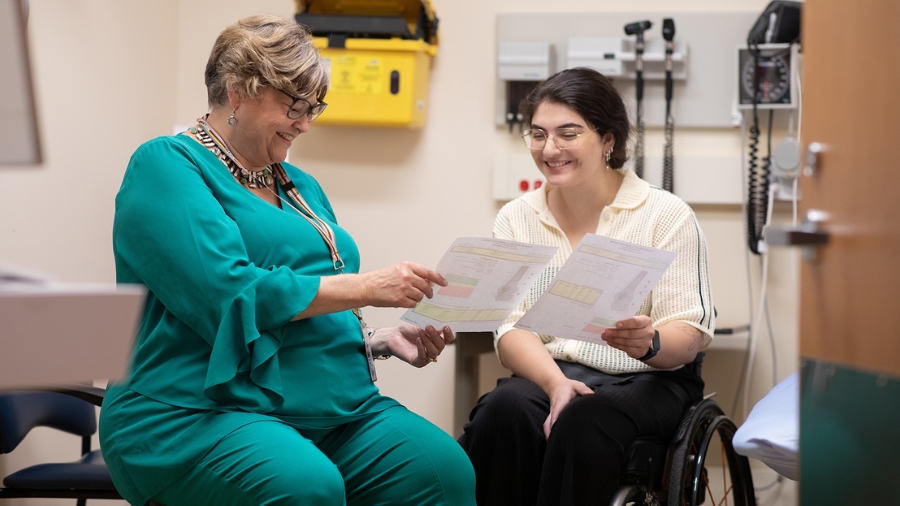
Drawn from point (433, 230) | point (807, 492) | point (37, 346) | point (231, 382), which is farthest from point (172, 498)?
point (433, 230)

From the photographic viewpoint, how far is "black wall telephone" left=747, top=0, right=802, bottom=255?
257 centimetres

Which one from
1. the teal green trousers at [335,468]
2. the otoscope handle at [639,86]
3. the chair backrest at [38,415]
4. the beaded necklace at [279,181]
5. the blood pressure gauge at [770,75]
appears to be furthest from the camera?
the otoscope handle at [639,86]

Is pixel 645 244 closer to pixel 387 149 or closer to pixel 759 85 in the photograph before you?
pixel 759 85

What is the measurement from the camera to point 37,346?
0.64 m

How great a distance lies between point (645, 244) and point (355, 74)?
1343mm

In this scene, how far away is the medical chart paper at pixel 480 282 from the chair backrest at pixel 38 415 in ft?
3.44

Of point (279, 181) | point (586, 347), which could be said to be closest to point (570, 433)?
point (586, 347)

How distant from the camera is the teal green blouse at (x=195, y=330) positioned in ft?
4.46

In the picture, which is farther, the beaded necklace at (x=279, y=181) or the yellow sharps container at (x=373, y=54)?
the yellow sharps container at (x=373, y=54)

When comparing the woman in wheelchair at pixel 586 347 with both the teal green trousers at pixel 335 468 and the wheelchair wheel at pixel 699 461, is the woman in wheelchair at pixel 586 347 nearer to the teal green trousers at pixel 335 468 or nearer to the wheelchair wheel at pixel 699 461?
the wheelchair wheel at pixel 699 461

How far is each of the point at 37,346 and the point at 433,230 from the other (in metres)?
2.35

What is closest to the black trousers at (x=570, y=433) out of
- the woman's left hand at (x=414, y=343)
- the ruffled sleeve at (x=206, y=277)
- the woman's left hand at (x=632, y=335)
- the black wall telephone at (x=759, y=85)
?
the woman's left hand at (x=632, y=335)

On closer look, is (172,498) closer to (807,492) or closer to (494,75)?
(807,492)

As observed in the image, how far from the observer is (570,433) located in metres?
1.70
